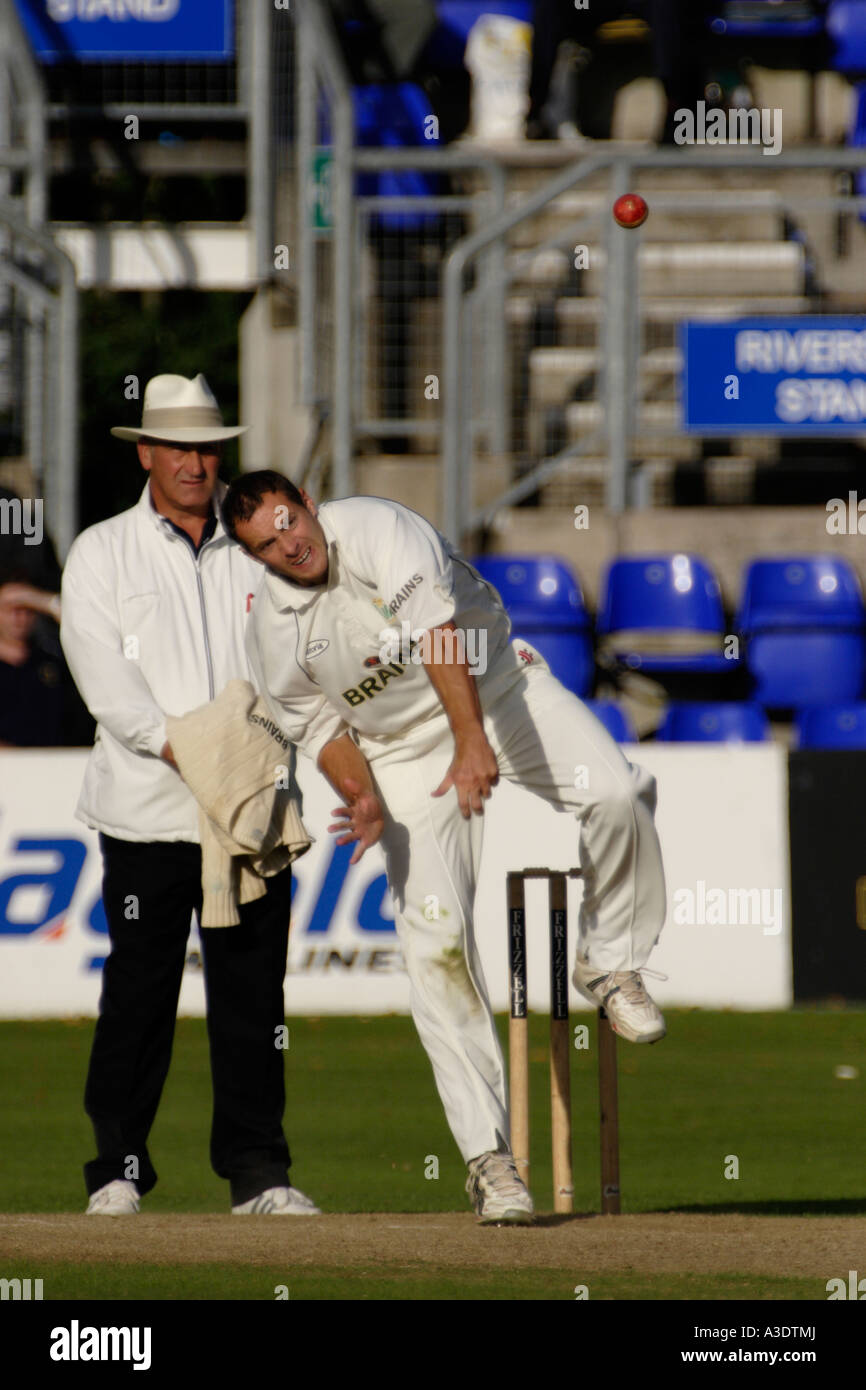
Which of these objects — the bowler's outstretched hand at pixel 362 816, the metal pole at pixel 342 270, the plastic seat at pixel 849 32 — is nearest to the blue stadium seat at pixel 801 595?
the metal pole at pixel 342 270

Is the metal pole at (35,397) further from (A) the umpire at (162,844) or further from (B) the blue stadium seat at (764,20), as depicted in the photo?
(A) the umpire at (162,844)

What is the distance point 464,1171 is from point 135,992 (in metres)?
2.22

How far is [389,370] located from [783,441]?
309 cm

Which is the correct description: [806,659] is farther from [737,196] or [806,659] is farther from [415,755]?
[415,755]

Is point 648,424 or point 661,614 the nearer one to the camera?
point 661,614

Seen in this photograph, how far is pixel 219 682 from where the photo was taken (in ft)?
24.9

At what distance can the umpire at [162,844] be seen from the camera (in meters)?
7.43

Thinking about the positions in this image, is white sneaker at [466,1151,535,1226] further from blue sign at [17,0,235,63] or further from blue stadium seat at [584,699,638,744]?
blue sign at [17,0,235,63]

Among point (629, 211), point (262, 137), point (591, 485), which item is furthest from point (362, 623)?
point (262, 137)

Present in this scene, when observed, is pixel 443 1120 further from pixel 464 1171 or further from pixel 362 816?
pixel 362 816

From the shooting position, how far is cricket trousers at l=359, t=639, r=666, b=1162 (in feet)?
22.4

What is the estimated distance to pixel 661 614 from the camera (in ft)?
51.2

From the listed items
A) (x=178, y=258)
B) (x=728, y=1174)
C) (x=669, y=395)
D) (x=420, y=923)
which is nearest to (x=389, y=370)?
(x=669, y=395)

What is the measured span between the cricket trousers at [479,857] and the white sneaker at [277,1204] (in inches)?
31.8
